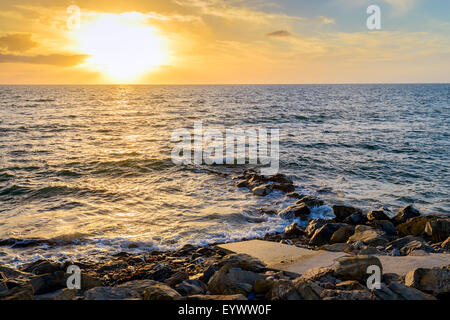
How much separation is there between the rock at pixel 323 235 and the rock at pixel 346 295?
494 cm

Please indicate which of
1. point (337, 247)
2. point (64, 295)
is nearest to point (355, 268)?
point (337, 247)

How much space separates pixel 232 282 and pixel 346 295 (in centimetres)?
195

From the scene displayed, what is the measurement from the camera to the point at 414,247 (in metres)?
8.33

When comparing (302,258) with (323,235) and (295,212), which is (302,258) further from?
(295,212)

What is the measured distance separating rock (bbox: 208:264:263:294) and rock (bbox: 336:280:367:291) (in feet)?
4.73

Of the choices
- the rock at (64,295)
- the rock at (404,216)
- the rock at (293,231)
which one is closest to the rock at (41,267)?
the rock at (64,295)

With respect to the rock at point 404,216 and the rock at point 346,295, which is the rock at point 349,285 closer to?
the rock at point 346,295

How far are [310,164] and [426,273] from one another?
588 inches

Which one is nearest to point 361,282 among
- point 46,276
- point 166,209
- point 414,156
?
point 46,276

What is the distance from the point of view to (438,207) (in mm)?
13047

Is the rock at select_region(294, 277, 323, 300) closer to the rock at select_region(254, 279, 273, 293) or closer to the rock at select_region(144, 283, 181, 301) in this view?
the rock at select_region(254, 279, 273, 293)

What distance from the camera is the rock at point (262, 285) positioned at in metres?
5.40

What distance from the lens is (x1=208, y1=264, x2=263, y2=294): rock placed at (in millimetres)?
5531

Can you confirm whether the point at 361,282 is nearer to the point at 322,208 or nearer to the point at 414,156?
the point at 322,208
